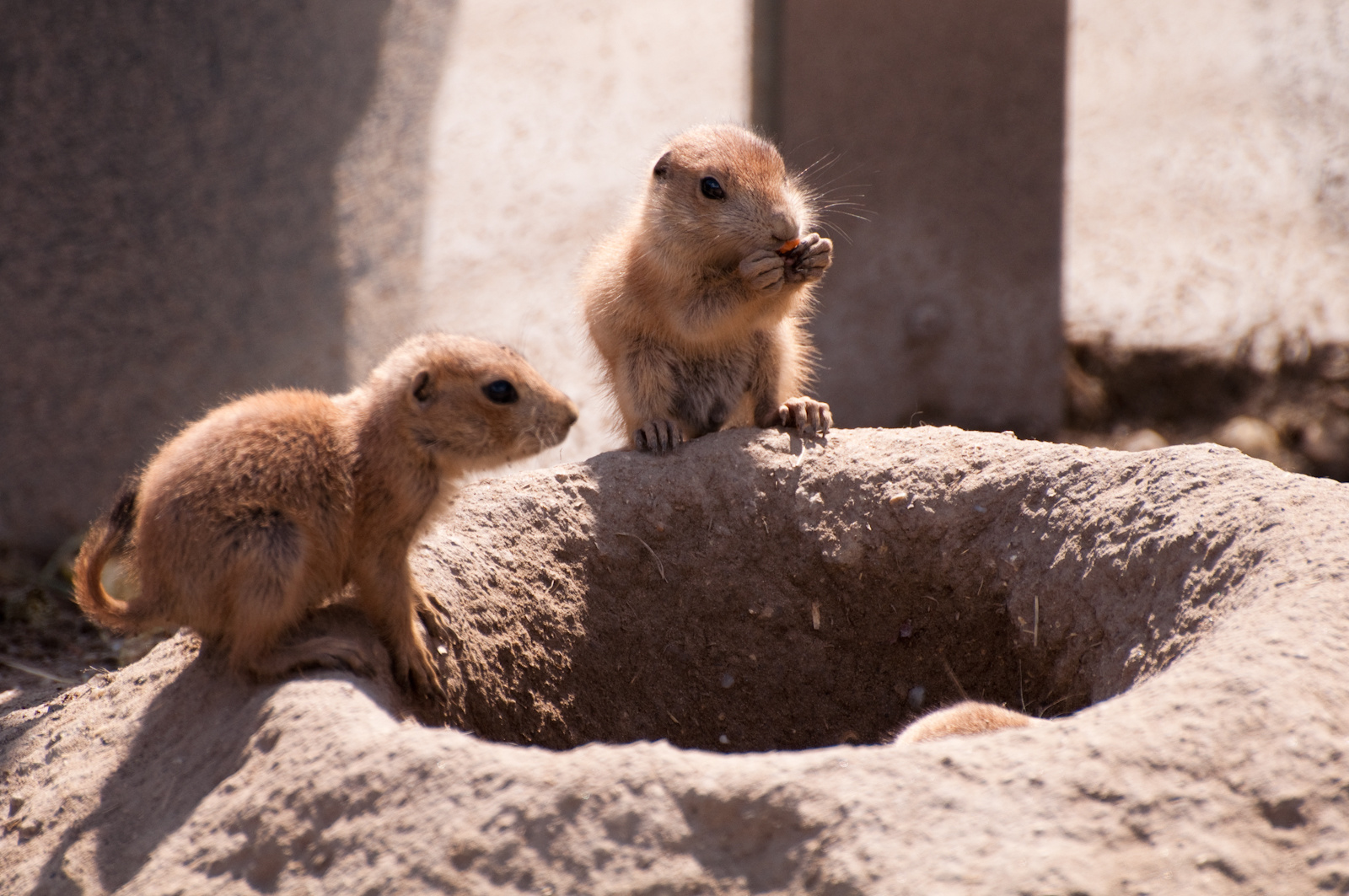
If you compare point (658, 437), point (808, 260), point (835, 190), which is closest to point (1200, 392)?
point (835, 190)

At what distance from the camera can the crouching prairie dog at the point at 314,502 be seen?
3088 mm

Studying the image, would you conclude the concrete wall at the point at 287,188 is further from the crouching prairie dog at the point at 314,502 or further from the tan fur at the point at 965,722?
the tan fur at the point at 965,722

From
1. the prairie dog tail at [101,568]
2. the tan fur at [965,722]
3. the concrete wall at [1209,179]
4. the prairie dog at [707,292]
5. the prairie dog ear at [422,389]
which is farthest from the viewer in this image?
the concrete wall at [1209,179]

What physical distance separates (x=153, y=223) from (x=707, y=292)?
3.72 meters

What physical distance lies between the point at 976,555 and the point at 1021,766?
1704 mm

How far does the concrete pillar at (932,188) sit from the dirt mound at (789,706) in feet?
12.6

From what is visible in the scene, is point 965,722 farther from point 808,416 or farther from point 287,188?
point 287,188

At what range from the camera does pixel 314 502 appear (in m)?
3.23

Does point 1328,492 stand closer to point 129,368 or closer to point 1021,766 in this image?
point 1021,766

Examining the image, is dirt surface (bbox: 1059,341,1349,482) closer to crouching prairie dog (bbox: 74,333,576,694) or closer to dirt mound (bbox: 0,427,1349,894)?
dirt mound (bbox: 0,427,1349,894)

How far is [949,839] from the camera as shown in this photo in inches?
86.8

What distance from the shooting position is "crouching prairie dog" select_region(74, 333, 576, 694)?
3.09 metres

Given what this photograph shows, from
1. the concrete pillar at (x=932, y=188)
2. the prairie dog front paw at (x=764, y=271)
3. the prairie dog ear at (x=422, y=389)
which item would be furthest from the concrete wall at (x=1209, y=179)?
the prairie dog ear at (x=422, y=389)

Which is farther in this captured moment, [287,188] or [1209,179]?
[1209,179]
